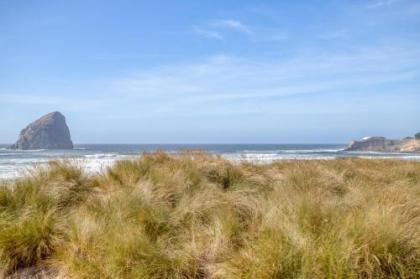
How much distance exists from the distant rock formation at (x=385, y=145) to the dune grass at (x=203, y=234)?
53.9 metres

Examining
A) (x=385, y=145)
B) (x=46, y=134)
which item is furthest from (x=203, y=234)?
(x=46, y=134)

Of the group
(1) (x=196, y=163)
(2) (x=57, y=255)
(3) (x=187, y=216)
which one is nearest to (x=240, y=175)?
(1) (x=196, y=163)

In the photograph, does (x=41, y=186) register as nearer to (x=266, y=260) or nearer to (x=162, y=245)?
(x=162, y=245)

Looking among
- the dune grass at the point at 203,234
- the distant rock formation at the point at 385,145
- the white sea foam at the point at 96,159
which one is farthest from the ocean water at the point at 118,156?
the distant rock formation at the point at 385,145

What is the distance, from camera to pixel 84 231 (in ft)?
12.9

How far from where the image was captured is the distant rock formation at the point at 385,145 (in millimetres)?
51594

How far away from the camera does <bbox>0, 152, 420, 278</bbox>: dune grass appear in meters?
3.08

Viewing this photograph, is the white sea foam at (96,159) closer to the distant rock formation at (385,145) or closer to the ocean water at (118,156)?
the ocean water at (118,156)

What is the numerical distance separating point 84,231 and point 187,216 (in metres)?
1.33

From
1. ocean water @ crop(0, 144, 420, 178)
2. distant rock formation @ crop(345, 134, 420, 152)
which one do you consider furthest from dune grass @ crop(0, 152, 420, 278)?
distant rock formation @ crop(345, 134, 420, 152)

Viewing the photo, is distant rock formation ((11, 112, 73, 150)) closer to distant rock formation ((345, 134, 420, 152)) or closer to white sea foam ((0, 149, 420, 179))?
white sea foam ((0, 149, 420, 179))

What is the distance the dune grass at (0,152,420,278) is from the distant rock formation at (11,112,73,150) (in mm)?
86036

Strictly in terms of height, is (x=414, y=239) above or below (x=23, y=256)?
above

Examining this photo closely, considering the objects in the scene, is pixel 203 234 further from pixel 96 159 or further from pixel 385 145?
pixel 385 145
